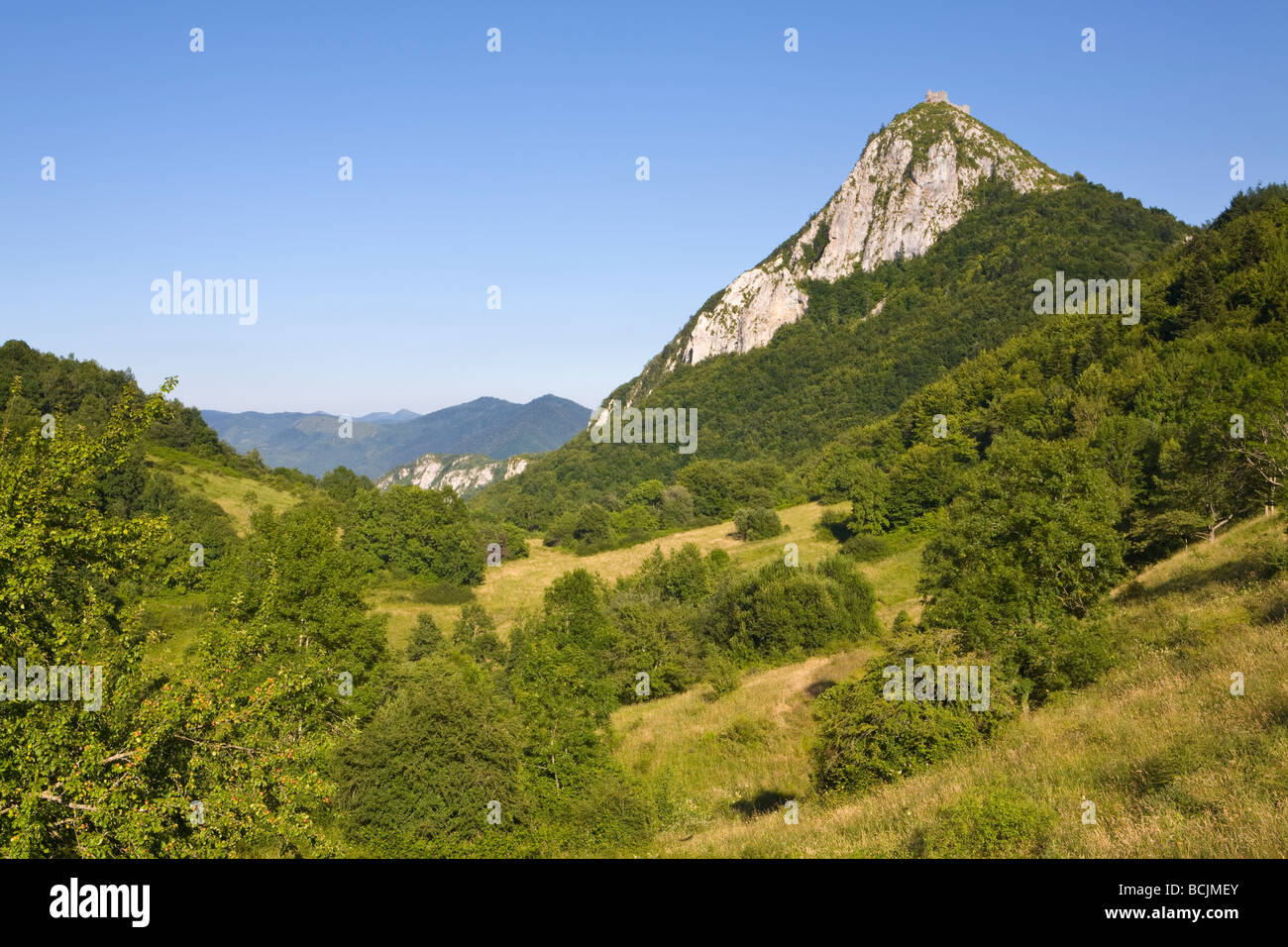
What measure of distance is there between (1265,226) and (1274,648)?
6910 centimetres

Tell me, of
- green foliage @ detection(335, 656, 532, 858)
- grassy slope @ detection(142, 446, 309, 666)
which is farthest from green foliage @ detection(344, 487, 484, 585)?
green foliage @ detection(335, 656, 532, 858)

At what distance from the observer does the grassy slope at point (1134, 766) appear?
885 cm

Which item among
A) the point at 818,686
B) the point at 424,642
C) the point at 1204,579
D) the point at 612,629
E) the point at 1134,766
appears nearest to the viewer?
the point at 1134,766

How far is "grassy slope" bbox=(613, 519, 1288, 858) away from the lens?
348 inches

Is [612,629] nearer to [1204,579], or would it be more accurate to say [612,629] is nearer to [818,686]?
[818,686]

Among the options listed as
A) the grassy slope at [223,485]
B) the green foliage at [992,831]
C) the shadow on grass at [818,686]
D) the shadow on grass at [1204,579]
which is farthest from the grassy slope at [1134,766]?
the grassy slope at [223,485]

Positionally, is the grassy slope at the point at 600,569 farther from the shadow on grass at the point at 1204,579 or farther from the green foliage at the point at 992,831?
the green foliage at the point at 992,831

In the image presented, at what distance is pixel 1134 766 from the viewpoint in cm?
1123

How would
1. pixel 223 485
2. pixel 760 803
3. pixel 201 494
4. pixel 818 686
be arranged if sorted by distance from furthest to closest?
1. pixel 223 485
2. pixel 201 494
3. pixel 818 686
4. pixel 760 803

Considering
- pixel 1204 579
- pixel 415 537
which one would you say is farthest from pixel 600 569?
pixel 1204 579

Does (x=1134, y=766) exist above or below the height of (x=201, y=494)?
below

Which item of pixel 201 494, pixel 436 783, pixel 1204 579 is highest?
pixel 201 494

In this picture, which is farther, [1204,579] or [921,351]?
[921,351]
